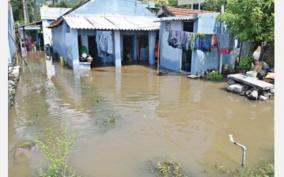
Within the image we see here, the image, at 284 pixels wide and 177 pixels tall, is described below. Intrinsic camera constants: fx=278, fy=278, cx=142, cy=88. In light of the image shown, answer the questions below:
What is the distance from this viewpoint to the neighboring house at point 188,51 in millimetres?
13648

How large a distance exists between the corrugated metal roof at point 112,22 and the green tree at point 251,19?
6108mm

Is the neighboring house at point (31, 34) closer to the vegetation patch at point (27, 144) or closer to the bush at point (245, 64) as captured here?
the bush at point (245, 64)

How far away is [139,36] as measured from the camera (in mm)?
20062

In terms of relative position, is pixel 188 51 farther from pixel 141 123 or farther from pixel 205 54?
pixel 141 123

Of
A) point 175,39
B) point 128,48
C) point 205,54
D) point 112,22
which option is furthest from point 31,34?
point 205,54

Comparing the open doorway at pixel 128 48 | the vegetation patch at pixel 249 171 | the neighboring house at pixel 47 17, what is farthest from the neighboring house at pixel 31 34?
the vegetation patch at pixel 249 171

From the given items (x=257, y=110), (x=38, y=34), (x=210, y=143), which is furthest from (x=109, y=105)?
(x=38, y=34)

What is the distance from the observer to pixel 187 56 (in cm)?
1529

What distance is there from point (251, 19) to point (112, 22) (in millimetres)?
8754

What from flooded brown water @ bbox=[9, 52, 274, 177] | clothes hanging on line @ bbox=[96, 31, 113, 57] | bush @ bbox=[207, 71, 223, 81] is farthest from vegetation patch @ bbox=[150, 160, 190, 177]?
clothes hanging on line @ bbox=[96, 31, 113, 57]

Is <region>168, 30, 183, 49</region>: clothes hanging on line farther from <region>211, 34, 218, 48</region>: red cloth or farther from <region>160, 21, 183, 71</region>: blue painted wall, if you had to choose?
<region>211, 34, 218, 48</region>: red cloth

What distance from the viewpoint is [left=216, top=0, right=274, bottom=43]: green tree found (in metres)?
11.4

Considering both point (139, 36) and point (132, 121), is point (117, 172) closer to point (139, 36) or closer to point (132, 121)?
point (132, 121)

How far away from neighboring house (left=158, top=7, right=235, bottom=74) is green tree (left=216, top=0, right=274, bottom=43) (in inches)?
33.5
